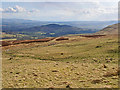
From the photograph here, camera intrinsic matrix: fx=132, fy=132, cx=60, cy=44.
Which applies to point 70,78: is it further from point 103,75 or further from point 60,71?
point 103,75

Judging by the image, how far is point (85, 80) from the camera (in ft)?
52.1

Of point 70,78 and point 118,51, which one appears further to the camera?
point 118,51

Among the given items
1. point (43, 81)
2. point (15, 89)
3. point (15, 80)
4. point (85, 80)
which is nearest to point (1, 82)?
point (15, 80)

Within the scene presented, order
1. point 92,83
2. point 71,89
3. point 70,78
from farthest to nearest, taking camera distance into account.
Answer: point 70,78, point 92,83, point 71,89

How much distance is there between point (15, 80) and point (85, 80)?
857 centimetres

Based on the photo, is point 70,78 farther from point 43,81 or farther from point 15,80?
point 15,80

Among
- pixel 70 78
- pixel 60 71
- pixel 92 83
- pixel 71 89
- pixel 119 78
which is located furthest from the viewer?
pixel 60 71

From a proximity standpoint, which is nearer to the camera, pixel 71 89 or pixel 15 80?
pixel 71 89

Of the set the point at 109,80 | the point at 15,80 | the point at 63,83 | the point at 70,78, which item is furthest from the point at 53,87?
the point at 109,80

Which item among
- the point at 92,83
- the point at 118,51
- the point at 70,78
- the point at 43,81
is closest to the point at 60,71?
the point at 70,78

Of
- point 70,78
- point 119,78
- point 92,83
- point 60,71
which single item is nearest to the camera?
point 92,83

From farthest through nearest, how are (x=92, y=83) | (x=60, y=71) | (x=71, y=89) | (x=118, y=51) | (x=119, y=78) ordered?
1. (x=118, y=51)
2. (x=60, y=71)
3. (x=119, y=78)
4. (x=92, y=83)
5. (x=71, y=89)

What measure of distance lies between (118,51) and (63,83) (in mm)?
22581

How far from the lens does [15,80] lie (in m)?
16.3
